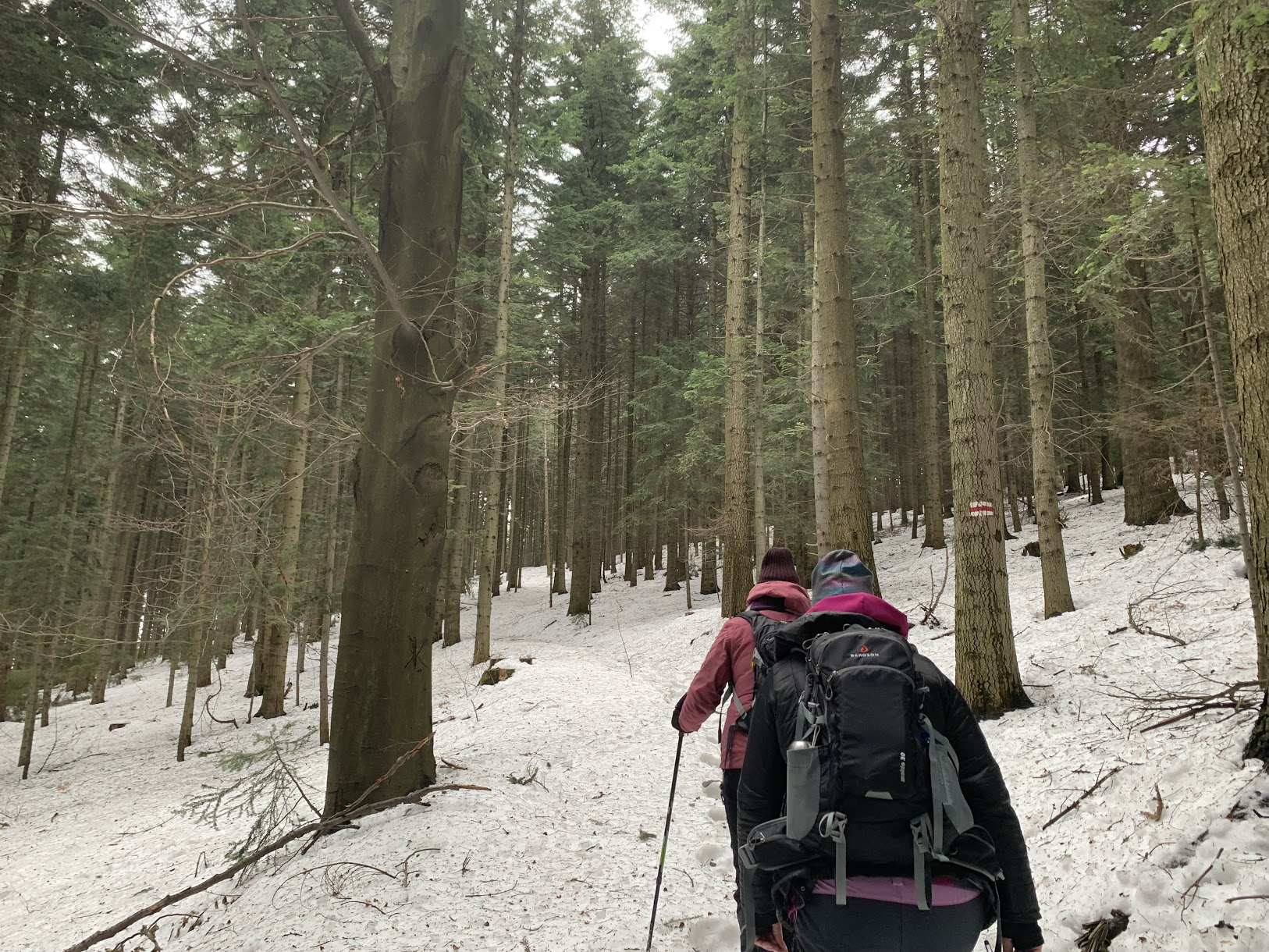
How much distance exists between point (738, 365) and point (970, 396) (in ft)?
21.5

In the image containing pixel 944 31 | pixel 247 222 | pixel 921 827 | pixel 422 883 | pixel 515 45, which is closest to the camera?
pixel 921 827

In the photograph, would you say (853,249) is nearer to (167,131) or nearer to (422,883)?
(167,131)

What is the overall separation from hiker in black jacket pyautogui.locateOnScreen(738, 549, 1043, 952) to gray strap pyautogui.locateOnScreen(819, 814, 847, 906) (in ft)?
0.08

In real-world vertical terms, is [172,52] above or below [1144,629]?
above

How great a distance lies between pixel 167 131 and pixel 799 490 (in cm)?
1604

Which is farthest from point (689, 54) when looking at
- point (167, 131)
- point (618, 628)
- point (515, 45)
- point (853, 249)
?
point (618, 628)

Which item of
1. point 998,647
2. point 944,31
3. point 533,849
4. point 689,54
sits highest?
point 689,54

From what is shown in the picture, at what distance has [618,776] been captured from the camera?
18.5 feet

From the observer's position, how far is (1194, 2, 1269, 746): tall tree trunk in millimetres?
3018

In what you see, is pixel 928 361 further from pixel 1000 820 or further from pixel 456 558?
pixel 1000 820

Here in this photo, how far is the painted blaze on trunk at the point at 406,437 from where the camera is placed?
4.54 meters

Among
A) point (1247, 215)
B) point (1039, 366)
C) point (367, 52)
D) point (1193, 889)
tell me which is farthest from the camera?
point (1039, 366)

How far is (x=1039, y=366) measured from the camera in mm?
8680

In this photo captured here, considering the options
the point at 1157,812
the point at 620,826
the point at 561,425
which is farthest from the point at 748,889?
the point at 561,425
